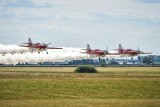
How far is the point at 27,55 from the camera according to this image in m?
147

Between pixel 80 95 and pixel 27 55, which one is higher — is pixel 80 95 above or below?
below

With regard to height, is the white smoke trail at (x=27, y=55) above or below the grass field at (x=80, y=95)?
above

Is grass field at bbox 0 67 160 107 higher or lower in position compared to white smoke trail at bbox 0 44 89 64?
lower

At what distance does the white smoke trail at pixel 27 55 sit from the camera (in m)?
130

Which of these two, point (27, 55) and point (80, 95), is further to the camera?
point (27, 55)

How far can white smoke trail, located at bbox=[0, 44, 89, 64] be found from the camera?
130m

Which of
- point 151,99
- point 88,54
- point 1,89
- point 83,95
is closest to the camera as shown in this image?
point 151,99

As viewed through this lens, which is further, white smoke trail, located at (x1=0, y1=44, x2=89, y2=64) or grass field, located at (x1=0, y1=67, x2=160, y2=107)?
white smoke trail, located at (x1=0, y1=44, x2=89, y2=64)

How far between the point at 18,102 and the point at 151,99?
15.0 metres

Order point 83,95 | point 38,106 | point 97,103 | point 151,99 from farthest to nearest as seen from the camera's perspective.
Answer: point 83,95
point 151,99
point 97,103
point 38,106

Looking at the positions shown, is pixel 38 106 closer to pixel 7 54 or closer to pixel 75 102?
pixel 75 102

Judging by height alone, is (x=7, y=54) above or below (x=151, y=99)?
above

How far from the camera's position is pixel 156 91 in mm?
60656

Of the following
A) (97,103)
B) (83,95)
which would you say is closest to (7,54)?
(83,95)
